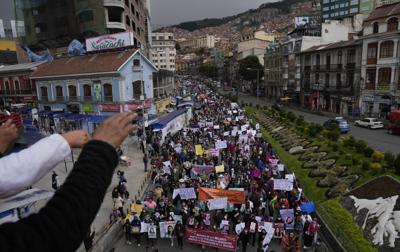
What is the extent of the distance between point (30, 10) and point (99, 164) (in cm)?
6126

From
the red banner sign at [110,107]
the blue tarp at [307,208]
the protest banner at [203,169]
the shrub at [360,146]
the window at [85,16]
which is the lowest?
the blue tarp at [307,208]

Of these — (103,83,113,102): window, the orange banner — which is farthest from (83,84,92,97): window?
the orange banner

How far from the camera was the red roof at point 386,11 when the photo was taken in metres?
39.5

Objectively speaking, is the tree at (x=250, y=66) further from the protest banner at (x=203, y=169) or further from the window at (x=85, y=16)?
the protest banner at (x=203, y=169)

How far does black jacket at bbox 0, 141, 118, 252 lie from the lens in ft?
5.32

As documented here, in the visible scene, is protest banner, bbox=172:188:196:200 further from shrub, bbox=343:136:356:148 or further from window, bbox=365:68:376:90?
window, bbox=365:68:376:90

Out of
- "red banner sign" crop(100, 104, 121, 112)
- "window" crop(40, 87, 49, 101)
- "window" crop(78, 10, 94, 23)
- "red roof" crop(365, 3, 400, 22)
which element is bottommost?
"red banner sign" crop(100, 104, 121, 112)

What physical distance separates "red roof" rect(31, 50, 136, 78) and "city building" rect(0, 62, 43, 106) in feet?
7.91

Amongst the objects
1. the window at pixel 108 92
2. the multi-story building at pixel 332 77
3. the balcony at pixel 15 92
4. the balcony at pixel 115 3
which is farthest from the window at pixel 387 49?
the balcony at pixel 15 92

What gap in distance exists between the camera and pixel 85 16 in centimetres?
4672

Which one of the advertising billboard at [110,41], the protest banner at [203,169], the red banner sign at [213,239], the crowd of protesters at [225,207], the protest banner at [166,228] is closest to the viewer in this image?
the red banner sign at [213,239]

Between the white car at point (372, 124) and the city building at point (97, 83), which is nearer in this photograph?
the city building at point (97, 83)

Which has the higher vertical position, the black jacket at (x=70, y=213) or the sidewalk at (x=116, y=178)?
the black jacket at (x=70, y=213)

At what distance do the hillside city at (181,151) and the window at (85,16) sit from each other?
15 centimetres
